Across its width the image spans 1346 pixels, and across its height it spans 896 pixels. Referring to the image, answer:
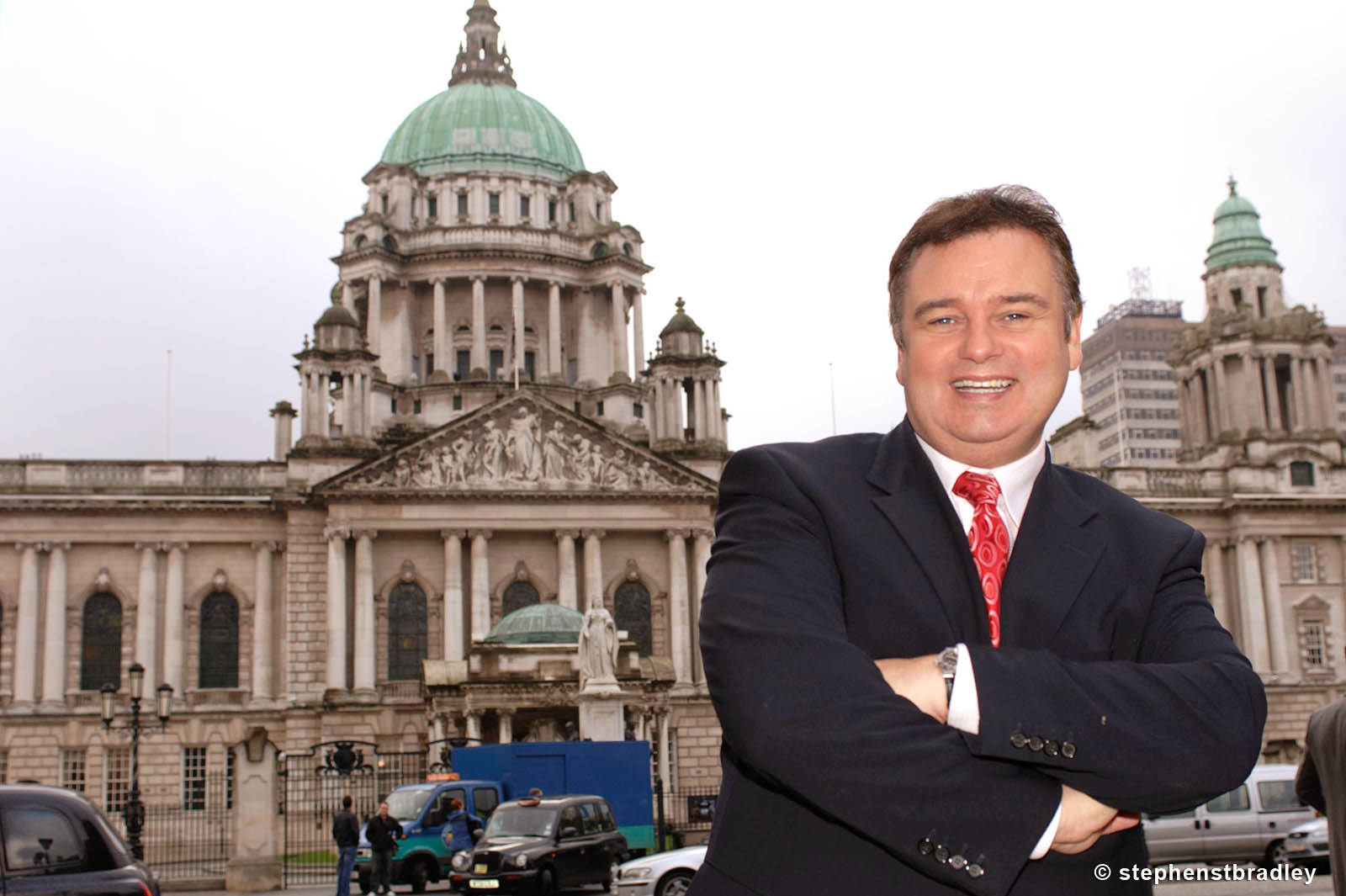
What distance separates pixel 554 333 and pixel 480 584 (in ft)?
78.6

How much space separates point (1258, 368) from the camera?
73.0 meters

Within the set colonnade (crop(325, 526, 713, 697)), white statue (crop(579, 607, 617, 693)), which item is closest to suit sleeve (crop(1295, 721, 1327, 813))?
white statue (crop(579, 607, 617, 693))

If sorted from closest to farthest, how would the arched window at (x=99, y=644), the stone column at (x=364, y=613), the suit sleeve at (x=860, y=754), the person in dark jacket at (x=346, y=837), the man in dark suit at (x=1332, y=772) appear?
the suit sleeve at (x=860, y=754)
the man in dark suit at (x=1332, y=772)
the person in dark jacket at (x=346, y=837)
the stone column at (x=364, y=613)
the arched window at (x=99, y=644)

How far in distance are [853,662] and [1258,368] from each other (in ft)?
248

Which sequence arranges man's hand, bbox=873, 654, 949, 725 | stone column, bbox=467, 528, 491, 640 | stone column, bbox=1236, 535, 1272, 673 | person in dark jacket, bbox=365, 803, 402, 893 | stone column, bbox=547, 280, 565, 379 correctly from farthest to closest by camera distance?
stone column, bbox=547, 280, 565, 379, stone column, bbox=1236, 535, 1272, 673, stone column, bbox=467, 528, 491, 640, person in dark jacket, bbox=365, 803, 402, 893, man's hand, bbox=873, 654, 949, 725

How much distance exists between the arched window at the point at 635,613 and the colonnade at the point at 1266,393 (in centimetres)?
3167

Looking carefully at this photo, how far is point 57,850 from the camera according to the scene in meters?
11.3

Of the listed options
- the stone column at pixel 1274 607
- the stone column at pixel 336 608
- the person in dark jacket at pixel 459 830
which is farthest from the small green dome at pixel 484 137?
the person in dark jacket at pixel 459 830

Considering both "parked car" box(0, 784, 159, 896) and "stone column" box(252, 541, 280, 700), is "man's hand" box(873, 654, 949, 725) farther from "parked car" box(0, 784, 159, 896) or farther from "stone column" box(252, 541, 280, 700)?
"stone column" box(252, 541, 280, 700)

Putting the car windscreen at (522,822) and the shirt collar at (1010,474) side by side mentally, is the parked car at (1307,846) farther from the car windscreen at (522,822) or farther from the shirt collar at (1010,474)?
the shirt collar at (1010,474)

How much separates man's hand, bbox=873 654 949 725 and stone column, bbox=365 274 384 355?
253ft

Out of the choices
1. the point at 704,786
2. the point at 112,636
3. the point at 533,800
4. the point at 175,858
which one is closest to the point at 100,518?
the point at 112,636

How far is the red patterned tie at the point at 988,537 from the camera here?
334 cm

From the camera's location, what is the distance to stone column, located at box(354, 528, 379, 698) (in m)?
56.8
